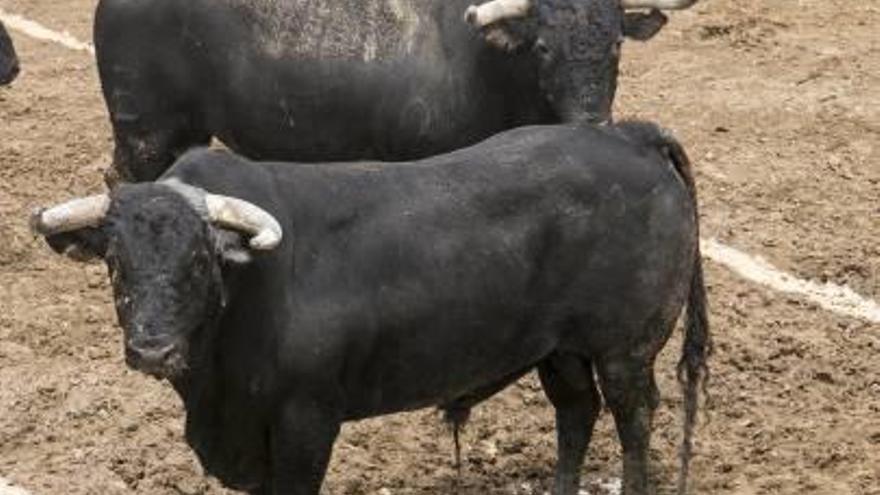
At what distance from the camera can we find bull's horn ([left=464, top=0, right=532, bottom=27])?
27.9 feet

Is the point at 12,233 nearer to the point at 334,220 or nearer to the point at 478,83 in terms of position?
the point at 478,83

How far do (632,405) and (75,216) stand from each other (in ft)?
8.07

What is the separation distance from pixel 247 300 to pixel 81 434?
7.63ft

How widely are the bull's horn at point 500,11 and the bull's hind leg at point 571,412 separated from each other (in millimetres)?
1868

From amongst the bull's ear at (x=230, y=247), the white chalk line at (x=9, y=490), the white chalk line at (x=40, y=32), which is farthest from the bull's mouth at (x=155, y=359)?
the white chalk line at (x=40, y=32)

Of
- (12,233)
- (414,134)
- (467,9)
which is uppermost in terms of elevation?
(467,9)

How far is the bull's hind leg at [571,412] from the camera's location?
7430mm

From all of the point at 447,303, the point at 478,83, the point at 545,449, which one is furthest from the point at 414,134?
the point at 447,303

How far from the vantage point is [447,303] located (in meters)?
6.75

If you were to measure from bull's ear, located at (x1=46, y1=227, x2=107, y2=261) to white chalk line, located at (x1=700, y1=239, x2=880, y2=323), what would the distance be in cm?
457

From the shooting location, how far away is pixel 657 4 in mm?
8883

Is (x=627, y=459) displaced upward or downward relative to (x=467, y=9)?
downward

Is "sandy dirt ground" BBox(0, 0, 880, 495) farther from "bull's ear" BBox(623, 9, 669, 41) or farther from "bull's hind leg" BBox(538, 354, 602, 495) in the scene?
"bull's ear" BBox(623, 9, 669, 41)

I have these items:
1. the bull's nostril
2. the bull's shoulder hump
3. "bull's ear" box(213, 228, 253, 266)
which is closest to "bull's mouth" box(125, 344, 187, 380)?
the bull's nostril
